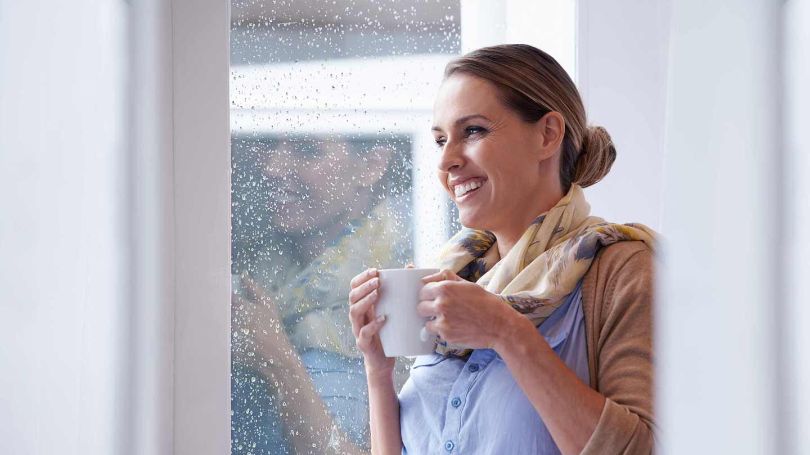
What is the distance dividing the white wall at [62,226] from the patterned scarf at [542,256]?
0.36 metres

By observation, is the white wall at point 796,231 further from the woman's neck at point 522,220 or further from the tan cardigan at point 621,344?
the woman's neck at point 522,220

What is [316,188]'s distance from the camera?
120 centimetres

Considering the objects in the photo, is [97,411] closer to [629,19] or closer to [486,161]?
[486,161]

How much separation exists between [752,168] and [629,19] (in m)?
1.03

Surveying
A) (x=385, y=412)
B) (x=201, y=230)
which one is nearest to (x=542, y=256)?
(x=385, y=412)

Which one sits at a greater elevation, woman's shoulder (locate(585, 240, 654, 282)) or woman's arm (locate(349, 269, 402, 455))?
woman's shoulder (locate(585, 240, 654, 282))

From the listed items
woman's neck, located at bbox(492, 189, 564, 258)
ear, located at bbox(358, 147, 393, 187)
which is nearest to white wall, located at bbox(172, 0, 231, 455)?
ear, located at bbox(358, 147, 393, 187)

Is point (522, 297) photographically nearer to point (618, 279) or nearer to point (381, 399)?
point (618, 279)

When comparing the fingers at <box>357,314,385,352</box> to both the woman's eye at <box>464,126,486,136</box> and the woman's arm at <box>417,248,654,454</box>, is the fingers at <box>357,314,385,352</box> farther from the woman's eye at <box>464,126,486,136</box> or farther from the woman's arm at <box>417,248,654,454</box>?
the woman's eye at <box>464,126,486,136</box>

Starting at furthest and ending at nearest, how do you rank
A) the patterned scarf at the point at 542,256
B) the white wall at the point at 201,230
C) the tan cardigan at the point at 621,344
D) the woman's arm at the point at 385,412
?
the white wall at the point at 201,230
the woman's arm at the point at 385,412
the patterned scarf at the point at 542,256
the tan cardigan at the point at 621,344

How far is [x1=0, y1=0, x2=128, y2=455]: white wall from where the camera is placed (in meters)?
0.58

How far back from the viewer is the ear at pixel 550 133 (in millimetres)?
909

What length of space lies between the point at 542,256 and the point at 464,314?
0.16 meters

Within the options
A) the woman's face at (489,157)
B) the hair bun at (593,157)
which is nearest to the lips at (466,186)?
the woman's face at (489,157)
